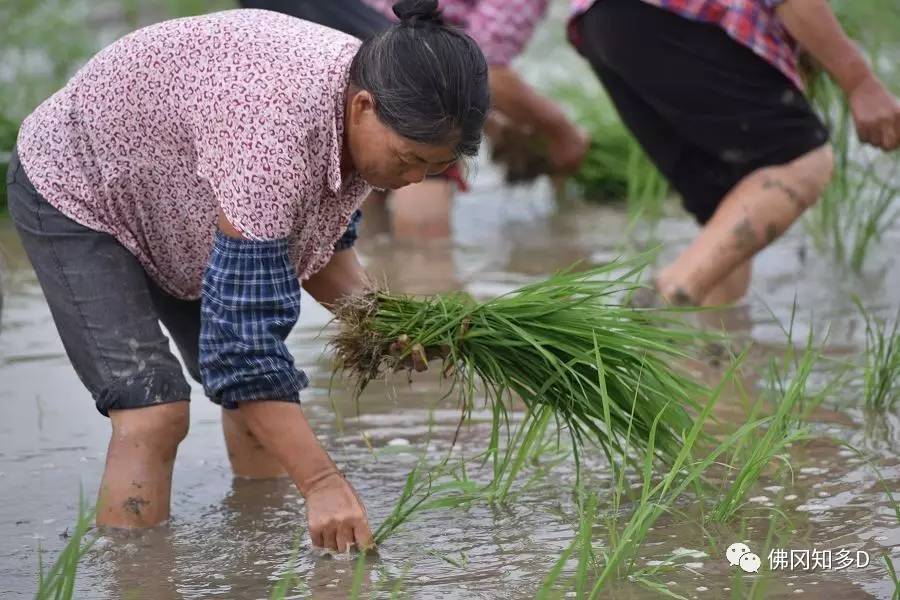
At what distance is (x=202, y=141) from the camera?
100 inches

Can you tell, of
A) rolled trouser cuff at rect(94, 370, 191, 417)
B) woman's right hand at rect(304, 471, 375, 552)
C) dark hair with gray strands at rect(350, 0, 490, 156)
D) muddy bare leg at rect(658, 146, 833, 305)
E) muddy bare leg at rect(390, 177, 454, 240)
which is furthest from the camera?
muddy bare leg at rect(390, 177, 454, 240)

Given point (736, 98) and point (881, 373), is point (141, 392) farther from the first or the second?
point (736, 98)

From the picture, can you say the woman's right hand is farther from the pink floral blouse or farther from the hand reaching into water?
the hand reaching into water

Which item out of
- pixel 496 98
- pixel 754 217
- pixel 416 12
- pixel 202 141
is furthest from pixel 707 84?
pixel 496 98

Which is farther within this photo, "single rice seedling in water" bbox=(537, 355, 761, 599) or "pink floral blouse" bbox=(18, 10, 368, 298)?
"pink floral blouse" bbox=(18, 10, 368, 298)

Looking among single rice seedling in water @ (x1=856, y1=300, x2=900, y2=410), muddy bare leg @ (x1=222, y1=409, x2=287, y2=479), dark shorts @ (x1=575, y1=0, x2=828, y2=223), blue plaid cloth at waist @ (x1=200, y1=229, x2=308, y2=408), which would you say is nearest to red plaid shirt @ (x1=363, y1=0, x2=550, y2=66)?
dark shorts @ (x1=575, y1=0, x2=828, y2=223)

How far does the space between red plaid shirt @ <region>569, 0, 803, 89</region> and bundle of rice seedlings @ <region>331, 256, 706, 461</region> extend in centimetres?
113

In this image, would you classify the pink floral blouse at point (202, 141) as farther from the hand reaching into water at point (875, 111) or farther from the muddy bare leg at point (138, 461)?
the hand reaching into water at point (875, 111)

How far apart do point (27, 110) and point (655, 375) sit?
4535mm

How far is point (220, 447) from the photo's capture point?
3.38 metres

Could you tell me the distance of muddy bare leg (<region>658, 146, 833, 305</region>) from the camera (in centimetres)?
380

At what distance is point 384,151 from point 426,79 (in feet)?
0.53

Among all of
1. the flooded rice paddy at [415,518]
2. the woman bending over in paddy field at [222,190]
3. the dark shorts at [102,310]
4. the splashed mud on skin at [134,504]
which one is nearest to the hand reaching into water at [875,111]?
the flooded rice paddy at [415,518]

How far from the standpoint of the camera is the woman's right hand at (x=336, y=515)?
8.40 ft
